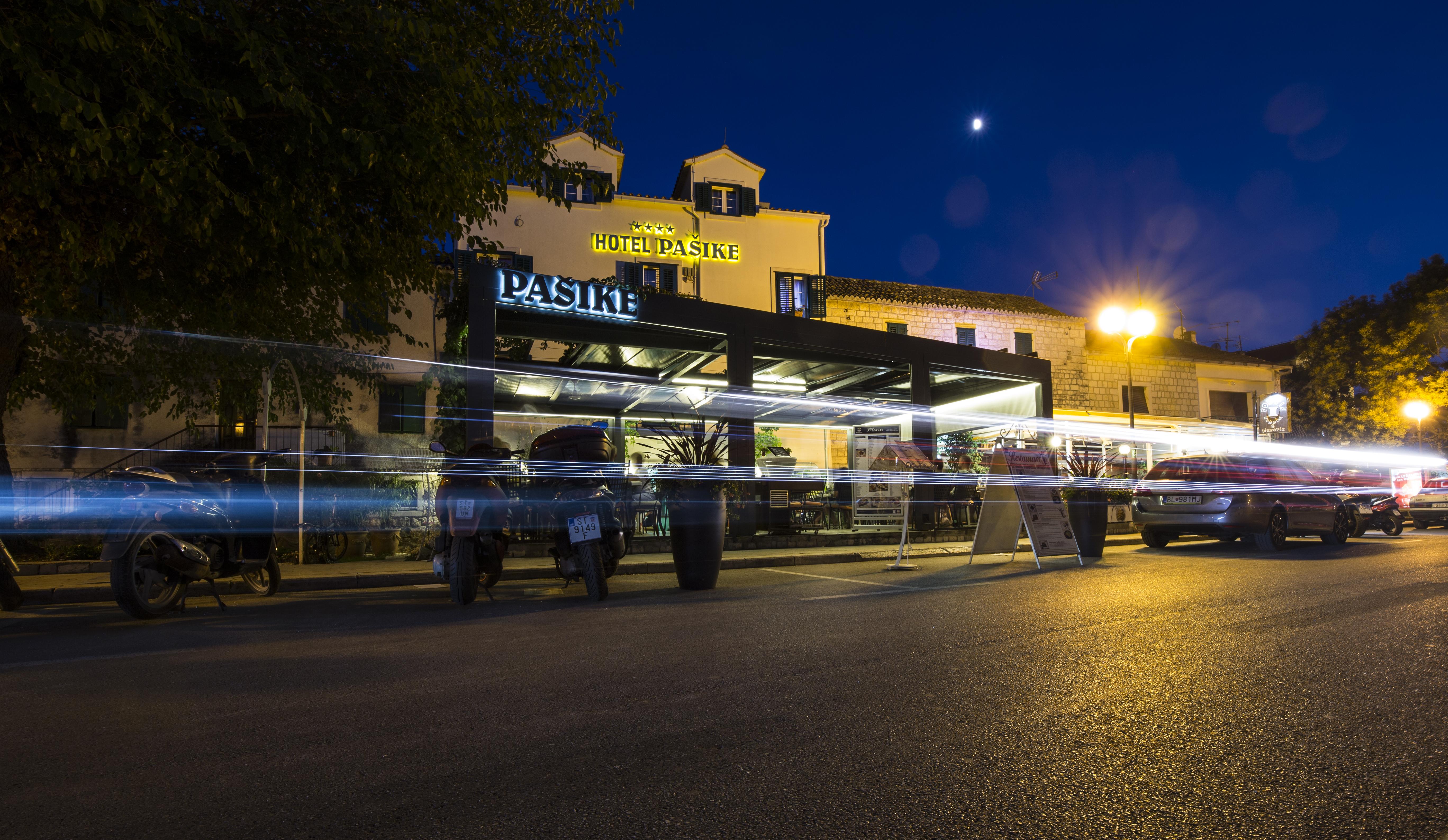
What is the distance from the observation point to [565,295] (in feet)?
42.0

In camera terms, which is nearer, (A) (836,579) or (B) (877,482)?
(A) (836,579)

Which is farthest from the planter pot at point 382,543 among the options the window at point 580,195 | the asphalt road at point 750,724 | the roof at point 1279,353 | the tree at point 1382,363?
the roof at point 1279,353

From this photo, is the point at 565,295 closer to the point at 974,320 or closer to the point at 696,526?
the point at 696,526

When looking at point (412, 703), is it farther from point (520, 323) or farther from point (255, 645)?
point (520, 323)

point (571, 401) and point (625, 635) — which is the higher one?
point (571, 401)

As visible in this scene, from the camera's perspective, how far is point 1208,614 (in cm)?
564

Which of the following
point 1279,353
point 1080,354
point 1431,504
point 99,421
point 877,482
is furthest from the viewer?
point 1279,353

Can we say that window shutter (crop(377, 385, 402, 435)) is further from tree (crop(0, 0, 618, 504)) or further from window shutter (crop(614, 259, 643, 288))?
tree (crop(0, 0, 618, 504))

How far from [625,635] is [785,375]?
1540 cm

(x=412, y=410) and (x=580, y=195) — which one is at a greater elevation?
(x=580, y=195)

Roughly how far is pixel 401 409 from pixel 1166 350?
33280mm

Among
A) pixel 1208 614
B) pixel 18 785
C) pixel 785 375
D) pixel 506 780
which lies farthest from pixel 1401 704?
pixel 785 375

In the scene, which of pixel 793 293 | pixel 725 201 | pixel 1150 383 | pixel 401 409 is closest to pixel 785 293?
pixel 793 293

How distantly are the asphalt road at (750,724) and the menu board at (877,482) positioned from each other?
6392mm
